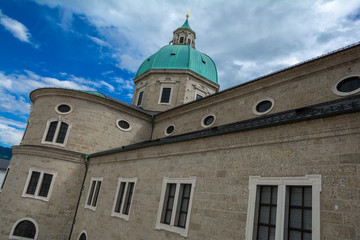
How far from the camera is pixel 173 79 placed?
2536 cm

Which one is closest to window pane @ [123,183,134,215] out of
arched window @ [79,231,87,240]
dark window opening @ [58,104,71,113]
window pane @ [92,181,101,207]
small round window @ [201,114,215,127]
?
window pane @ [92,181,101,207]

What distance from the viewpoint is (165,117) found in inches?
812

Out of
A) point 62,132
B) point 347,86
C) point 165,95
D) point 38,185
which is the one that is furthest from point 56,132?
point 347,86

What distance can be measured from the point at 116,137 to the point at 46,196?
601 centimetres

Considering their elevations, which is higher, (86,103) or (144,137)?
(86,103)

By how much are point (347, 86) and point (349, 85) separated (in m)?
0.08

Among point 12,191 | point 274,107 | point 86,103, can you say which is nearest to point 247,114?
point 274,107

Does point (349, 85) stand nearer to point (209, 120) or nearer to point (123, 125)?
point (209, 120)

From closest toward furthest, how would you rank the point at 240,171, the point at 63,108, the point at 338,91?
the point at 240,171, the point at 338,91, the point at 63,108

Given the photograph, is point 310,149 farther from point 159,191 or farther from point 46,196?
point 46,196

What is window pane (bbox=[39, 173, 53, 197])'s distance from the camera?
16750mm

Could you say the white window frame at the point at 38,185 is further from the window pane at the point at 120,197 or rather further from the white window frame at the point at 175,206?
the white window frame at the point at 175,206

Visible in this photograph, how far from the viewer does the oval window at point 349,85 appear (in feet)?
35.6

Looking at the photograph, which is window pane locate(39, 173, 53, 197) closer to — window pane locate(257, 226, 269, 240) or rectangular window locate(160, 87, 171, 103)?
rectangular window locate(160, 87, 171, 103)
